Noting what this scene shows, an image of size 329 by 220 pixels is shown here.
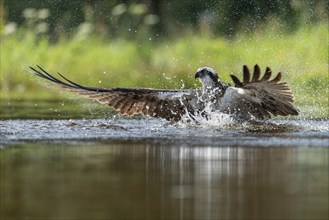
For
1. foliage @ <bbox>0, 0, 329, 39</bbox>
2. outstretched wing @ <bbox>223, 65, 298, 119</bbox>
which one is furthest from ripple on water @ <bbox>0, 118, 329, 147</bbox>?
foliage @ <bbox>0, 0, 329, 39</bbox>

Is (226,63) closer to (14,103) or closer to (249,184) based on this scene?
(14,103)

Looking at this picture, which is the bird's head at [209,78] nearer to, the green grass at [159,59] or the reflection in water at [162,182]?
the reflection in water at [162,182]

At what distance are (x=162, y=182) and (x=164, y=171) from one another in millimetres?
521

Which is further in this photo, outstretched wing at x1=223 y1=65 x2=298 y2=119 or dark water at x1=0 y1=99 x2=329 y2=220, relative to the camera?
outstretched wing at x1=223 y1=65 x2=298 y2=119

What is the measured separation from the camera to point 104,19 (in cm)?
1902

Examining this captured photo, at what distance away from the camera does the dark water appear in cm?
553

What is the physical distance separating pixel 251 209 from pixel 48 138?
3.98 meters

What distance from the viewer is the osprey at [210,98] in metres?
10.2

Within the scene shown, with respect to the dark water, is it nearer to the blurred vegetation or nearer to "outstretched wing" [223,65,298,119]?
"outstretched wing" [223,65,298,119]

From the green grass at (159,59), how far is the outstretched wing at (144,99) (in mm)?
4804

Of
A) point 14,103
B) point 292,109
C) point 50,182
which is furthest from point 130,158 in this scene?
point 14,103

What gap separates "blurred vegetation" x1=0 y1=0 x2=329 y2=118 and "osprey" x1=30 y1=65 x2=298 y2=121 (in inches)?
183

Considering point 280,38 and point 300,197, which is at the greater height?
point 280,38

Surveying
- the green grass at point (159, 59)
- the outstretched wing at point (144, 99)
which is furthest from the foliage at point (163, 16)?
the outstretched wing at point (144, 99)
